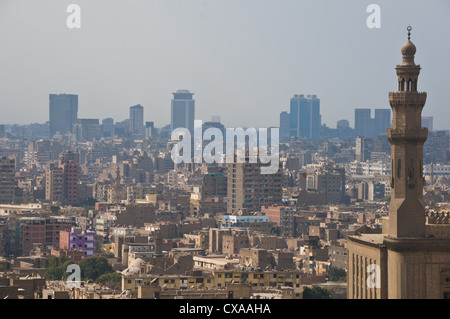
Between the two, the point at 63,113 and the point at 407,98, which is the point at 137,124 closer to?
the point at 63,113

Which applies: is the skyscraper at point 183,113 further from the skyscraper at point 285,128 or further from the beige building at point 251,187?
the beige building at point 251,187

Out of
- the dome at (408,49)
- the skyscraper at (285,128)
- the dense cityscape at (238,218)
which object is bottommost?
the dense cityscape at (238,218)

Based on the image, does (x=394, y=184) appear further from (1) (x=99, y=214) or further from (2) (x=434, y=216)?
(1) (x=99, y=214)

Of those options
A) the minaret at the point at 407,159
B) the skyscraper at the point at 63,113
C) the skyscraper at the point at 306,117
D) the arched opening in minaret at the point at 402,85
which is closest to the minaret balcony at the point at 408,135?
the minaret at the point at 407,159

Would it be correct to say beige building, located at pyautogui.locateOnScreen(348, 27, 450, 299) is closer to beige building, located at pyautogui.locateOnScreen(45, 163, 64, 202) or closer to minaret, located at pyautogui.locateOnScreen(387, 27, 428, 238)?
minaret, located at pyautogui.locateOnScreen(387, 27, 428, 238)

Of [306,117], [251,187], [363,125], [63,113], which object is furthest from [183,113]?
[251,187]

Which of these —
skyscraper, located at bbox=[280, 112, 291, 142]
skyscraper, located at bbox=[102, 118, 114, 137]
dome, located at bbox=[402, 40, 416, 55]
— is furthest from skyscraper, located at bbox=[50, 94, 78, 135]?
dome, located at bbox=[402, 40, 416, 55]
